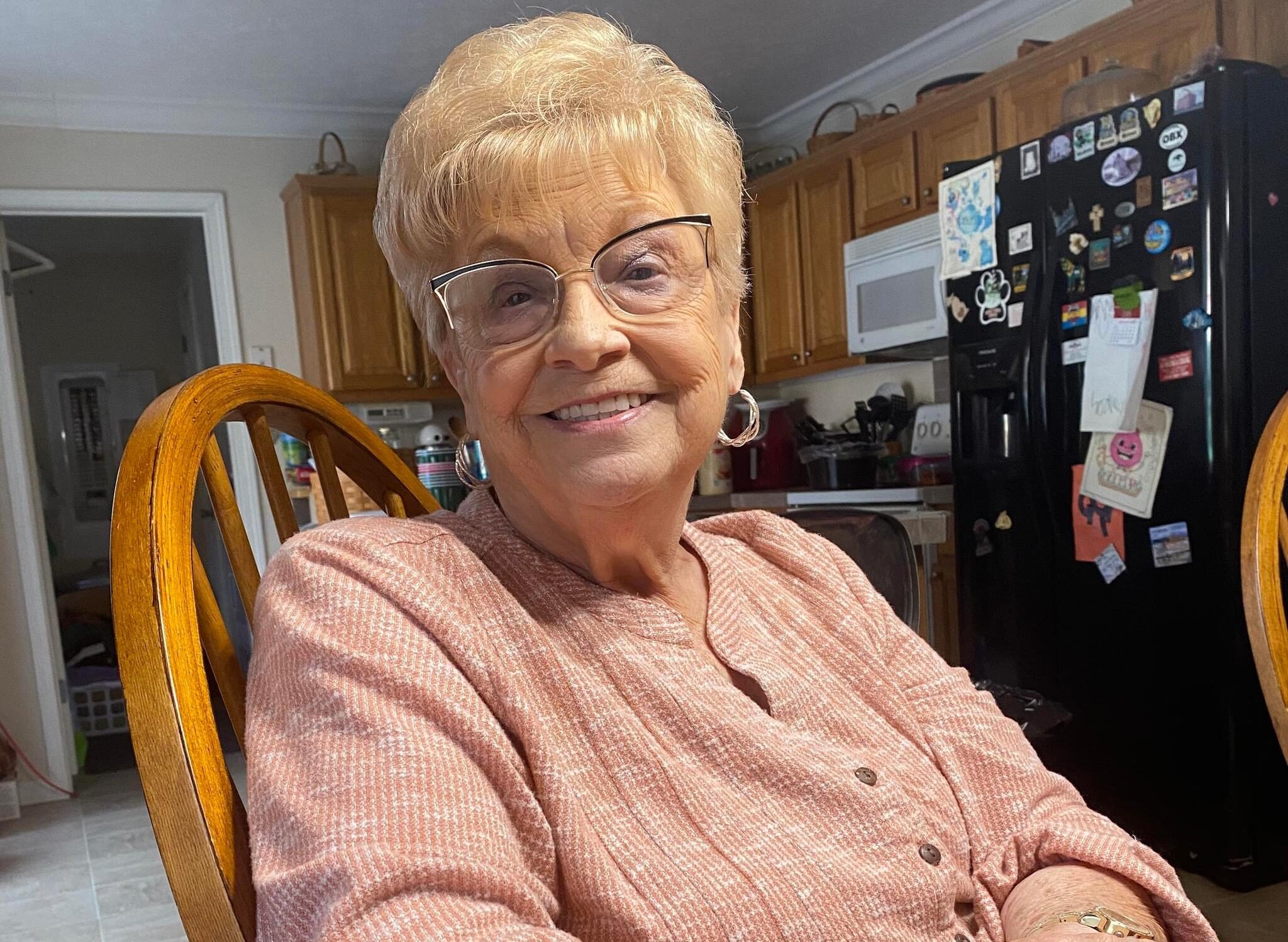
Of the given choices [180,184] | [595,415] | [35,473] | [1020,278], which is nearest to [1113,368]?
[1020,278]

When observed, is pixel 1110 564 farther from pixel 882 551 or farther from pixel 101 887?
pixel 101 887

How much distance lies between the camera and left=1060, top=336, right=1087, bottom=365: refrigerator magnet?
242 cm

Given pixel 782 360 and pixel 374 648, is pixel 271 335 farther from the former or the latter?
pixel 374 648

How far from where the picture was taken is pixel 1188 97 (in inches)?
85.6

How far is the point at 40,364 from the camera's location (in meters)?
6.35

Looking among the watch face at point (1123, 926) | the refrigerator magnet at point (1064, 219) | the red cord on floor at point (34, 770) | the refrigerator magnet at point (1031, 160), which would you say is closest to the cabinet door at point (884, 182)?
the refrigerator magnet at point (1031, 160)

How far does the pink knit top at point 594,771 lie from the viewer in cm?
60

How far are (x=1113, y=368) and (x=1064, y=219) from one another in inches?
16.2

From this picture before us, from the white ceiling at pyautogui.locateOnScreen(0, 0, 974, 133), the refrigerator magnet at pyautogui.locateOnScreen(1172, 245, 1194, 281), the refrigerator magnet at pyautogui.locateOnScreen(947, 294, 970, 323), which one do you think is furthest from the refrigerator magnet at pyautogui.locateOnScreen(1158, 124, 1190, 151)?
the white ceiling at pyautogui.locateOnScreen(0, 0, 974, 133)

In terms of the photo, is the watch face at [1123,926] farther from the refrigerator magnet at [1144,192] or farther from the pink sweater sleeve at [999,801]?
the refrigerator magnet at [1144,192]

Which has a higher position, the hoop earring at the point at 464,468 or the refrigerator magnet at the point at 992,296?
the refrigerator magnet at the point at 992,296

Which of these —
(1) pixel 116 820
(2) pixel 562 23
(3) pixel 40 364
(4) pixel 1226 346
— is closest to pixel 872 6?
(4) pixel 1226 346

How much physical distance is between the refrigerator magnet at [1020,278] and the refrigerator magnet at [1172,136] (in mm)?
426

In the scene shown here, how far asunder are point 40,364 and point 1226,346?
669 centimetres
